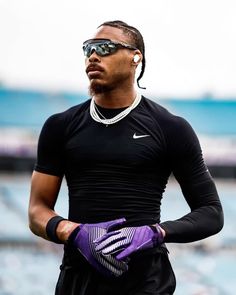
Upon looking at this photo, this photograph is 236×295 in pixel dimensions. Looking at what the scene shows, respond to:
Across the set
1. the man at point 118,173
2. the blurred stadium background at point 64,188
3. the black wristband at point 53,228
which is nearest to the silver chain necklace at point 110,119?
the man at point 118,173

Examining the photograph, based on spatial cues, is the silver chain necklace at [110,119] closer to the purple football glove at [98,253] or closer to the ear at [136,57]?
the ear at [136,57]

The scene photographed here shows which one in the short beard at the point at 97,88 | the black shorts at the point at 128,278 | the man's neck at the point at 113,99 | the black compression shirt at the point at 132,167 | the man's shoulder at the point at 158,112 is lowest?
the black shorts at the point at 128,278

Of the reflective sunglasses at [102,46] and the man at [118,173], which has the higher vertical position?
the reflective sunglasses at [102,46]

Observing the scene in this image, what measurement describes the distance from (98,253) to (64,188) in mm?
9466

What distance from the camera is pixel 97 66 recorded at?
131 inches

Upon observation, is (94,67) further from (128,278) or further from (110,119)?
(128,278)

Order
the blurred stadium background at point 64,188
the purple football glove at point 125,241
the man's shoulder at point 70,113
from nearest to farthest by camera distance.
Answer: the purple football glove at point 125,241, the man's shoulder at point 70,113, the blurred stadium background at point 64,188

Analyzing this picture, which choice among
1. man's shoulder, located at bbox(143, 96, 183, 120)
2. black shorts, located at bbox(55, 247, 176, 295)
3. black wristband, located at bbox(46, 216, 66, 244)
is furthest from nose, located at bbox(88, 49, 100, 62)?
black shorts, located at bbox(55, 247, 176, 295)

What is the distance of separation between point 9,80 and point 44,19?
2.98 feet

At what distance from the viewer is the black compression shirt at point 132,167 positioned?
3285mm

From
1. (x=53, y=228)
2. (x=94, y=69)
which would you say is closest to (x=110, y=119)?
(x=94, y=69)

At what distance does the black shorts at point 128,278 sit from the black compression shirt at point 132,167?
0.13 meters

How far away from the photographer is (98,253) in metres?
3.14

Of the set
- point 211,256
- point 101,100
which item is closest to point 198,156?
point 101,100
